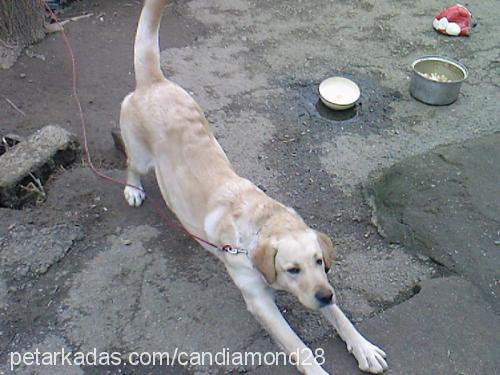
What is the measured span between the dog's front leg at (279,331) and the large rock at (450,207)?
1.20 metres

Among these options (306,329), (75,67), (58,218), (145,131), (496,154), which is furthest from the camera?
(75,67)

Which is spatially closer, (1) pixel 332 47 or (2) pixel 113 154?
(2) pixel 113 154

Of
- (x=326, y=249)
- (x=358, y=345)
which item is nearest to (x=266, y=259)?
(x=326, y=249)

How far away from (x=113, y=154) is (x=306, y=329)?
213cm

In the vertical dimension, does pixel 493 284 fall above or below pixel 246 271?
below

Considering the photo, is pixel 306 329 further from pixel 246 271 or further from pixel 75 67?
pixel 75 67

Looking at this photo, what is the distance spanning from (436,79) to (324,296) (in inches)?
128

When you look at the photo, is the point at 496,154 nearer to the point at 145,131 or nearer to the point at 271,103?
the point at 271,103

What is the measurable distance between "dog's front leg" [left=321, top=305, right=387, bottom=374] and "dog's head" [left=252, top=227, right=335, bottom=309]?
0.89ft

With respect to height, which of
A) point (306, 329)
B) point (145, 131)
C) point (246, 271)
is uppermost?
point (145, 131)

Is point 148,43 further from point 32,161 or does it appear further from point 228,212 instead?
point 228,212

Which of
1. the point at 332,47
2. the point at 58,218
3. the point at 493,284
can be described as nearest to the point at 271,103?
the point at 332,47

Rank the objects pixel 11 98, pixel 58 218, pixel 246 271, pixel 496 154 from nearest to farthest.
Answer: pixel 246 271
pixel 58 218
pixel 496 154
pixel 11 98

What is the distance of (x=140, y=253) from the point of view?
3.65 meters
